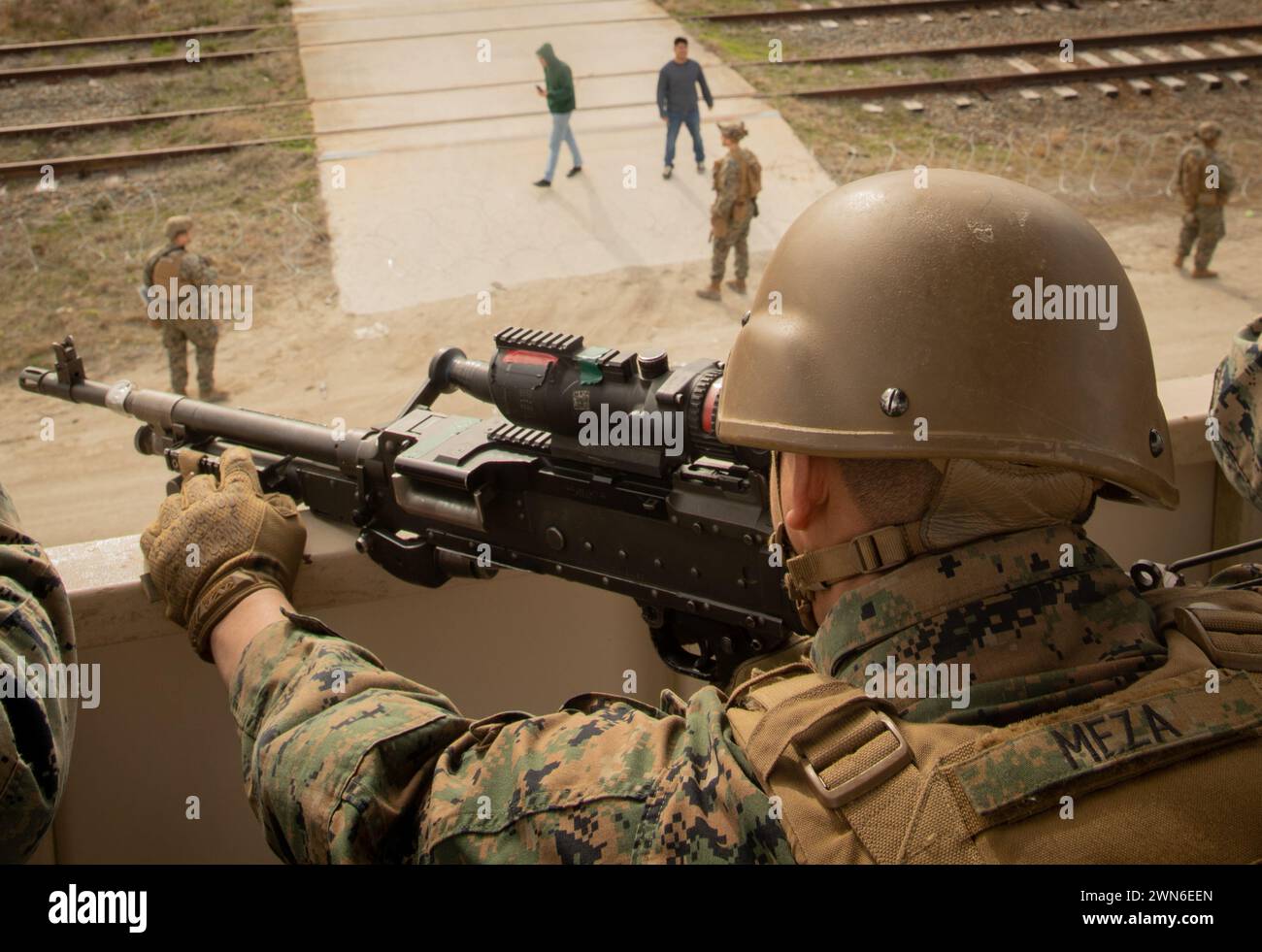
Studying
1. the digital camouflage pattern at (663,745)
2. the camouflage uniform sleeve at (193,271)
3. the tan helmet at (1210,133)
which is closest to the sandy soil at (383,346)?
the camouflage uniform sleeve at (193,271)

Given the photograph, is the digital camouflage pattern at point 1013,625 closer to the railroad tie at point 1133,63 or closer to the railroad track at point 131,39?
the railroad track at point 131,39

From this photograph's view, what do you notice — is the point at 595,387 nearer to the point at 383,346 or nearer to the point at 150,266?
the point at 150,266

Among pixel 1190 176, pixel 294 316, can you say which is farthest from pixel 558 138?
pixel 1190 176

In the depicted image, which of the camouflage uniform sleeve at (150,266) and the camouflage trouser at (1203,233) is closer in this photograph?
the camouflage uniform sleeve at (150,266)

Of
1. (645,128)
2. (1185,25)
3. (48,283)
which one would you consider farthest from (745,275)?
(1185,25)

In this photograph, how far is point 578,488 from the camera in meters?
3.14

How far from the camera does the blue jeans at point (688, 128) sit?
1376 centimetres

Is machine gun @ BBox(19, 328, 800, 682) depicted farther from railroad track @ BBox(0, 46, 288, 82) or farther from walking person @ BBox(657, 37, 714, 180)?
railroad track @ BBox(0, 46, 288, 82)

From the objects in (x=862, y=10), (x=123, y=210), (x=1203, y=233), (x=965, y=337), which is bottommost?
(x=1203, y=233)

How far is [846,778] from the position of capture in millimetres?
1581

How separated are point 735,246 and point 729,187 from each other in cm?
61

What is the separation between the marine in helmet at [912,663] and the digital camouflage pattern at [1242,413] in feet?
1.57

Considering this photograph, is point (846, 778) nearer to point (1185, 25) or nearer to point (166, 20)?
point (166, 20)

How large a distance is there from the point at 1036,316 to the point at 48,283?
39.3 ft
